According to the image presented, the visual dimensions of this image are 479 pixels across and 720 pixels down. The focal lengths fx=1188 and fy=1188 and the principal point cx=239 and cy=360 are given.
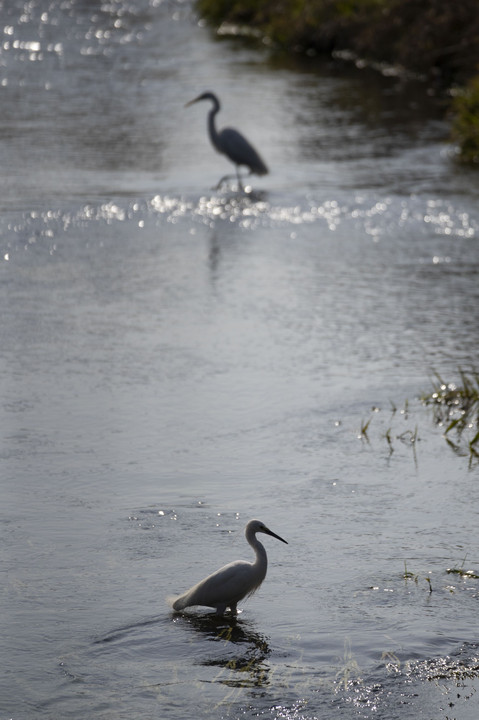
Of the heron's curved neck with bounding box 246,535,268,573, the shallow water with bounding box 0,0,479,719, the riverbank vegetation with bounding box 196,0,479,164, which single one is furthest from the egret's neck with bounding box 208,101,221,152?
the heron's curved neck with bounding box 246,535,268,573

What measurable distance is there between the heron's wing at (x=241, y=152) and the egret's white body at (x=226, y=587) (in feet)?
28.4

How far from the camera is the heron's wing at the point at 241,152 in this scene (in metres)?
12.8

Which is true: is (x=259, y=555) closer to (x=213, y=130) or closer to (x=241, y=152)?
(x=241, y=152)

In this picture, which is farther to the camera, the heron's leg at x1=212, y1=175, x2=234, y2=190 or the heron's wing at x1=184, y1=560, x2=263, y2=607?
the heron's leg at x1=212, y1=175, x2=234, y2=190

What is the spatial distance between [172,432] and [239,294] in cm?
297

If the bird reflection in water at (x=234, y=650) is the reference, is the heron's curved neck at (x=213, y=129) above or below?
above

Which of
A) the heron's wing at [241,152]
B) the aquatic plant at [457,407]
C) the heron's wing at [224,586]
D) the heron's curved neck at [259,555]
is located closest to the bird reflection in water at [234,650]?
the heron's wing at [224,586]

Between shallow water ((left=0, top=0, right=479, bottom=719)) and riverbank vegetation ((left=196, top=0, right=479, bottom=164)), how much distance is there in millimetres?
4960

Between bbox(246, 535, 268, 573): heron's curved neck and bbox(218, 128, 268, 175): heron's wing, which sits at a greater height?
bbox(218, 128, 268, 175): heron's wing

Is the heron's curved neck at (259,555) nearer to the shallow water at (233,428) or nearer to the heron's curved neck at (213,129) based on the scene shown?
the shallow water at (233,428)

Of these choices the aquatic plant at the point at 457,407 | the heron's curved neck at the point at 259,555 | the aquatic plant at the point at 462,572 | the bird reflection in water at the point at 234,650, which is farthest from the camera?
the aquatic plant at the point at 457,407

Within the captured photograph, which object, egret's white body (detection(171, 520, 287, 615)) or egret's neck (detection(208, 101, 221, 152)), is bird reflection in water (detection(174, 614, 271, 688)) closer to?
egret's white body (detection(171, 520, 287, 615))

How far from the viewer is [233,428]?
6645mm

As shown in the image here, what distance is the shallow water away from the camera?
14.2 ft
